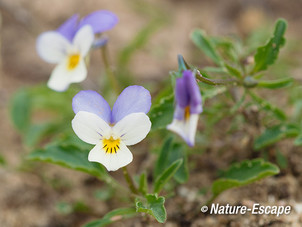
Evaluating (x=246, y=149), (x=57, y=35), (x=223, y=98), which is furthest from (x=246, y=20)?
(x=57, y=35)

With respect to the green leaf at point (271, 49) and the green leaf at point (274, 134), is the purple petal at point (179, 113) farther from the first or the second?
the green leaf at point (274, 134)

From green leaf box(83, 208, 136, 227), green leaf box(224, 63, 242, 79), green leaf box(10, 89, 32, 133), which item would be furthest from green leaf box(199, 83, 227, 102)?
green leaf box(10, 89, 32, 133)

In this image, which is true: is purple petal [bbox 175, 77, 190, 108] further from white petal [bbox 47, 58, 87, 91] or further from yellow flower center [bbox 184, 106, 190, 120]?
white petal [bbox 47, 58, 87, 91]

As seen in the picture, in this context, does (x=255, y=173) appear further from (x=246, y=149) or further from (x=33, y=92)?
(x=33, y=92)

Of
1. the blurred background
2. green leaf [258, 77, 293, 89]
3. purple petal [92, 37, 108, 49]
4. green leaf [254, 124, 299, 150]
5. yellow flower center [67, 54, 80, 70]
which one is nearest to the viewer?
green leaf [258, 77, 293, 89]

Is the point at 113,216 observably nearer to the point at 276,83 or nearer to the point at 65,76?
the point at 65,76
